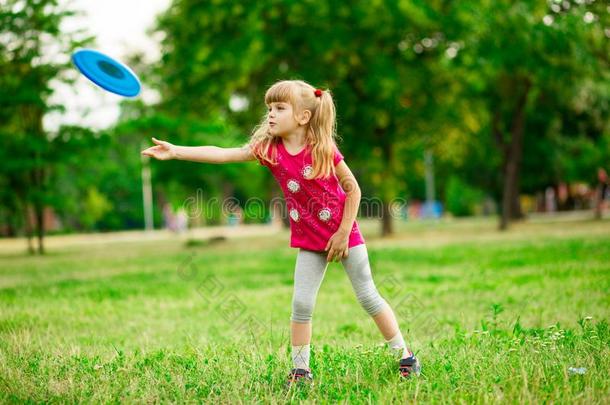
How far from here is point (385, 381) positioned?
12.2ft

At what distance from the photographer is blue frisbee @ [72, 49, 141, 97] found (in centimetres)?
436

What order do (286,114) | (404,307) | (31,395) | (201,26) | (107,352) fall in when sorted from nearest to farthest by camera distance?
(31,395)
(286,114)
(107,352)
(404,307)
(201,26)

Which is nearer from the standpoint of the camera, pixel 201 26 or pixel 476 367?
pixel 476 367

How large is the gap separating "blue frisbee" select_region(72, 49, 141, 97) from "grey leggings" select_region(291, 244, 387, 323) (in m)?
1.60

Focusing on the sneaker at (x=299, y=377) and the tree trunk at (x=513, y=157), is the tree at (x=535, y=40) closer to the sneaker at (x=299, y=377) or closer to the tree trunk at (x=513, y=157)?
the tree trunk at (x=513, y=157)

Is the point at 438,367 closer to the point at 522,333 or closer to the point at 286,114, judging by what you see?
the point at 522,333

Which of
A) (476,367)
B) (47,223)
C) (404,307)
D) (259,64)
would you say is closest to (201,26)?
(259,64)

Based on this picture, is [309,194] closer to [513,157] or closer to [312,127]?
[312,127]

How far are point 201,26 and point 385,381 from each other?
18.0m

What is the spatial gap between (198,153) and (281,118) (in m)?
0.53

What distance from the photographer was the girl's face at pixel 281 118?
3.85m

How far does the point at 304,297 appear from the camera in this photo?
3.82 m

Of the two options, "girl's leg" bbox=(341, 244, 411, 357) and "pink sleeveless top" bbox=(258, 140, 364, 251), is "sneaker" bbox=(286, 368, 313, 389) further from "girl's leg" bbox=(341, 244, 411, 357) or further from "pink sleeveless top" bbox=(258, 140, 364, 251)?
"pink sleeveless top" bbox=(258, 140, 364, 251)

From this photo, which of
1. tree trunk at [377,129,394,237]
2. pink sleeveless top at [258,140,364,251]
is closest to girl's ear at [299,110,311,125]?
pink sleeveless top at [258,140,364,251]
